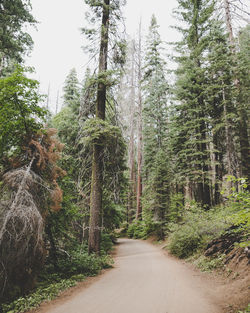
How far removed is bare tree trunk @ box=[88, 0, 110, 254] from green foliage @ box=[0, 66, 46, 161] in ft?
10.7

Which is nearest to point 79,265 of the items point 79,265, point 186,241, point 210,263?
point 79,265

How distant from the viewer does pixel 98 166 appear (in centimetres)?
893

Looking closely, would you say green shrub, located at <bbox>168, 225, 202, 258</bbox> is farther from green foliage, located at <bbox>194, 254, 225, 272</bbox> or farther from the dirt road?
the dirt road

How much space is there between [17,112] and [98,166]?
162 inches

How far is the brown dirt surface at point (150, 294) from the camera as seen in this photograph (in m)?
4.20

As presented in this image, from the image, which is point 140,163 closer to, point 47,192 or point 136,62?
point 136,62

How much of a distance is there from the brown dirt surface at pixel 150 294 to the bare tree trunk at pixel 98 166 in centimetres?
158

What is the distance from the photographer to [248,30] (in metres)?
20.4

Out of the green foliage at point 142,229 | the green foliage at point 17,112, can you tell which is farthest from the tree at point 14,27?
the green foliage at point 142,229

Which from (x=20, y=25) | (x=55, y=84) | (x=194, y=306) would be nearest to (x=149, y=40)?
(x=20, y=25)

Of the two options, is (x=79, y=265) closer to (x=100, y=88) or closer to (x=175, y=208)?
(x=100, y=88)

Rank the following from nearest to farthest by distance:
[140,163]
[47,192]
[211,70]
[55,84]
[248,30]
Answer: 1. [47,192]
2. [211,70]
3. [248,30]
4. [140,163]
5. [55,84]

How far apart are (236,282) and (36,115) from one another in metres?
7.21

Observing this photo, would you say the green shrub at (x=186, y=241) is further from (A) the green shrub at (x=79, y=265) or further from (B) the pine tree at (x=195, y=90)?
(A) the green shrub at (x=79, y=265)
